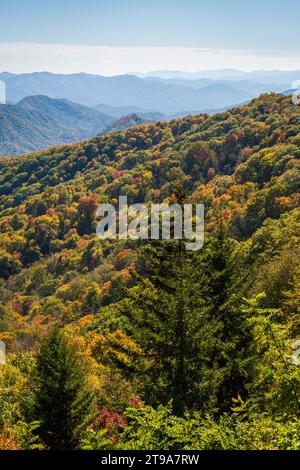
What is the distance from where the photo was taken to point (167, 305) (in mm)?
→ 15570

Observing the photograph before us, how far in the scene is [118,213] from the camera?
443 ft

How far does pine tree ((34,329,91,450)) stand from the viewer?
1836 cm

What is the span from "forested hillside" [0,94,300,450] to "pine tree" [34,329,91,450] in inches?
2.4

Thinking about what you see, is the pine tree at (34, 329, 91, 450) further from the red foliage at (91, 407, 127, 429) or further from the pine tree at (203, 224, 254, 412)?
the pine tree at (203, 224, 254, 412)

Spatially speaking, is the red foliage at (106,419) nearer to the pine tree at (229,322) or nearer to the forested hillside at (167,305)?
the forested hillside at (167,305)

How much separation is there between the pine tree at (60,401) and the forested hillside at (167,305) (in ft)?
0.20

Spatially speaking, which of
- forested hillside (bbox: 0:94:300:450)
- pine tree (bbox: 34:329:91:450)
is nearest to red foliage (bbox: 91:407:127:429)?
forested hillside (bbox: 0:94:300:450)

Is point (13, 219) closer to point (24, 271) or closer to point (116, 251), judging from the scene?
point (24, 271)

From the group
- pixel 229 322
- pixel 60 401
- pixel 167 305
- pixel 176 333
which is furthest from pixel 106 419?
pixel 167 305

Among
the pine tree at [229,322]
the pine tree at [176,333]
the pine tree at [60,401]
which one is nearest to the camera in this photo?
the pine tree at [176,333]

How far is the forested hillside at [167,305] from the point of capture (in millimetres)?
11062

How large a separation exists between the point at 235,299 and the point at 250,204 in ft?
194

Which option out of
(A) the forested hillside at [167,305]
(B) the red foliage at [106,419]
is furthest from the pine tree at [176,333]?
(B) the red foliage at [106,419]

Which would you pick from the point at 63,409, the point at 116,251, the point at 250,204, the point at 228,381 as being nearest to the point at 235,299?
the point at 228,381
